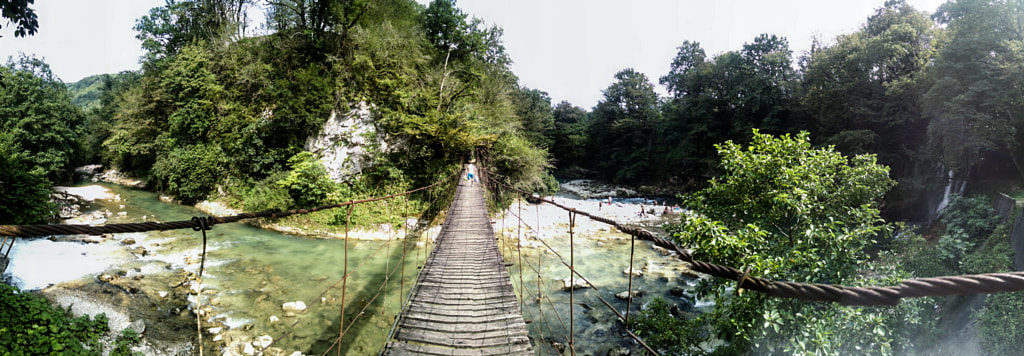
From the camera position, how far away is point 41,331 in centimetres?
343

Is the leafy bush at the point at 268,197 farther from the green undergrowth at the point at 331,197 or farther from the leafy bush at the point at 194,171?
the leafy bush at the point at 194,171

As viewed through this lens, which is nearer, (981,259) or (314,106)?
(981,259)

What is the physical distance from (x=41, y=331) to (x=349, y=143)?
8301 mm

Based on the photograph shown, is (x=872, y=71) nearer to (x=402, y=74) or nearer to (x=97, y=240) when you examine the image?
(x=402, y=74)

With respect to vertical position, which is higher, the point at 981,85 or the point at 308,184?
the point at 981,85

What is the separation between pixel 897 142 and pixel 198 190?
2496 centimetres

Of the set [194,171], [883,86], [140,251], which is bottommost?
[140,251]

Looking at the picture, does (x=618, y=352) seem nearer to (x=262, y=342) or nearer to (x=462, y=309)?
(x=462, y=309)

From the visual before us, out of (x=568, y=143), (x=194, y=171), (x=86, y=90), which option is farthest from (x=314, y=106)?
(x=86, y=90)

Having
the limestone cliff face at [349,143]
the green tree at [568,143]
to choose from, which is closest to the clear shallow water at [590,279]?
the limestone cliff face at [349,143]

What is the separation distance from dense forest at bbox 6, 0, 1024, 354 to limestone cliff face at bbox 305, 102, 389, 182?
0.77ft

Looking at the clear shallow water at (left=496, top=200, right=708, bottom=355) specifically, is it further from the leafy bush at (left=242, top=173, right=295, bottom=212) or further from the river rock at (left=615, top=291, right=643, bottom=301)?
the leafy bush at (left=242, top=173, right=295, bottom=212)

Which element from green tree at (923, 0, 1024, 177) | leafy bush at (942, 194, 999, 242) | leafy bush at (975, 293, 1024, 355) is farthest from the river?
green tree at (923, 0, 1024, 177)

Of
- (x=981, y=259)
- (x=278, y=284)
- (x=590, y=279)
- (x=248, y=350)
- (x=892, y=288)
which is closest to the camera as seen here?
(x=892, y=288)
